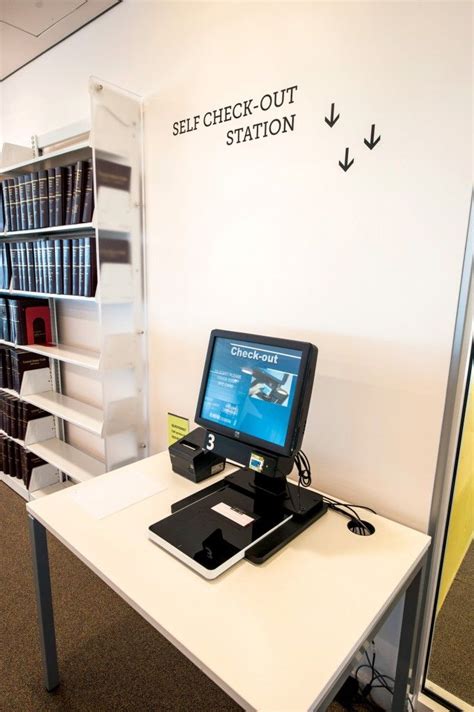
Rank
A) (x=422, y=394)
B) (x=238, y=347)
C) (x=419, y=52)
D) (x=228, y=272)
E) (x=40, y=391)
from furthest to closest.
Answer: (x=40, y=391) < (x=228, y=272) < (x=238, y=347) < (x=422, y=394) < (x=419, y=52)

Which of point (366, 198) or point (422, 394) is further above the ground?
point (366, 198)

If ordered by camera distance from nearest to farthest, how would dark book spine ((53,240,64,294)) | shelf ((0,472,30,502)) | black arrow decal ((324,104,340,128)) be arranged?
black arrow decal ((324,104,340,128)) < dark book spine ((53,240,64,294)) < shelf ((0,472,30,502))

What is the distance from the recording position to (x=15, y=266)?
8.46ft

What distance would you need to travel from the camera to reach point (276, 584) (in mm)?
1007

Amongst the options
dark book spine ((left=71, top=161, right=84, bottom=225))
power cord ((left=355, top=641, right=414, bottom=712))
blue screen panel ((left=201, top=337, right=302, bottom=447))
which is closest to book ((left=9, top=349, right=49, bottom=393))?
dark book spine ((left=71, top=161, right=84, bottom=225))

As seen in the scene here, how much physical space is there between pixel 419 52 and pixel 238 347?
980 millimetres

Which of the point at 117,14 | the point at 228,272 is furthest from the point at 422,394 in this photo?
the point at 117,14

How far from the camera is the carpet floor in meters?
1.45

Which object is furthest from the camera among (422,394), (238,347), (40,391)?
(40,391)

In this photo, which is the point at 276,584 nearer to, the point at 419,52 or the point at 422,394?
the point at 422,394

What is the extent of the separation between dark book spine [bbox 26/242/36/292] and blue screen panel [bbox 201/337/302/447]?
1581 millimetres

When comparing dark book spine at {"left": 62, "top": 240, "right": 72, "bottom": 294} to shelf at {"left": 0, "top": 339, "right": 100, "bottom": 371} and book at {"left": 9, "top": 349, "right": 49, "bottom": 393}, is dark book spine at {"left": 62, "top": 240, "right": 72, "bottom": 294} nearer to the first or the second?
shelf at {"left": 0, "top": 339, "right": 100, "bottom": 371}

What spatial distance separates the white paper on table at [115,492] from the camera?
131 cm

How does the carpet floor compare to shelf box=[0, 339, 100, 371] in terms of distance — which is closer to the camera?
the carpet floor
